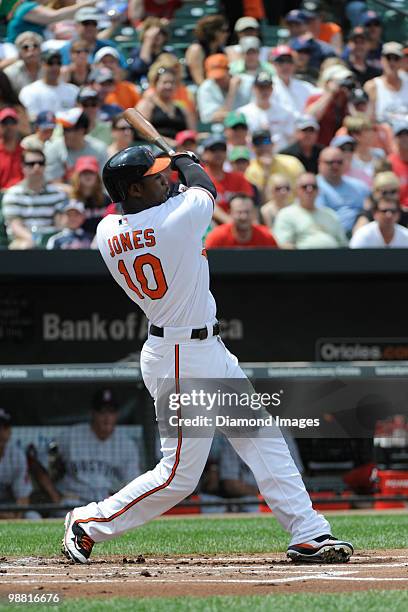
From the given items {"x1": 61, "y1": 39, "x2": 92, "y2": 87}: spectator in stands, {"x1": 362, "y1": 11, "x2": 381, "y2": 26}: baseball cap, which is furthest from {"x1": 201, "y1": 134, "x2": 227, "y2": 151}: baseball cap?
{"x1": 362, "y1": 11, "x2": 381, "y2": 26}: baseball cap

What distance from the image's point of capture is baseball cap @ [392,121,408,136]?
11305 millimetres

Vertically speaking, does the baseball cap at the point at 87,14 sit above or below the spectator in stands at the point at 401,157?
above

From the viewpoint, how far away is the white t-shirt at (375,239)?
32.8ft

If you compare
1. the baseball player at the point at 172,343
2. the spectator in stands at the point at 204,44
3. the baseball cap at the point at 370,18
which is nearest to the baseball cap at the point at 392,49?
the baseball cap at the point at 370,18

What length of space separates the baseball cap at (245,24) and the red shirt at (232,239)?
350 centimetres

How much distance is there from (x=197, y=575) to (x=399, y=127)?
296 inches

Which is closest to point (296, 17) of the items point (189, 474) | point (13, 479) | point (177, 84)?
point (177, 84)

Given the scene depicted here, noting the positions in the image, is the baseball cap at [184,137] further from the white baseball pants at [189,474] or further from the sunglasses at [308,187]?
the white baseball pants at [189,474]

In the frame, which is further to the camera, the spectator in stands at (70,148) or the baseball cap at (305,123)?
the baseball cap at (305,123)

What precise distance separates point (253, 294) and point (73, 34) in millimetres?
3604

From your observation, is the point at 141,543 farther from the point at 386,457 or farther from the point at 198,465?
the point at 386,457

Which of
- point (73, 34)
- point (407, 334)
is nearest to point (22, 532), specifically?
point (407, 334)

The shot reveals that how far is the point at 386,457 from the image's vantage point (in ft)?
30.2

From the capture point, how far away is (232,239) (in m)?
9.87
